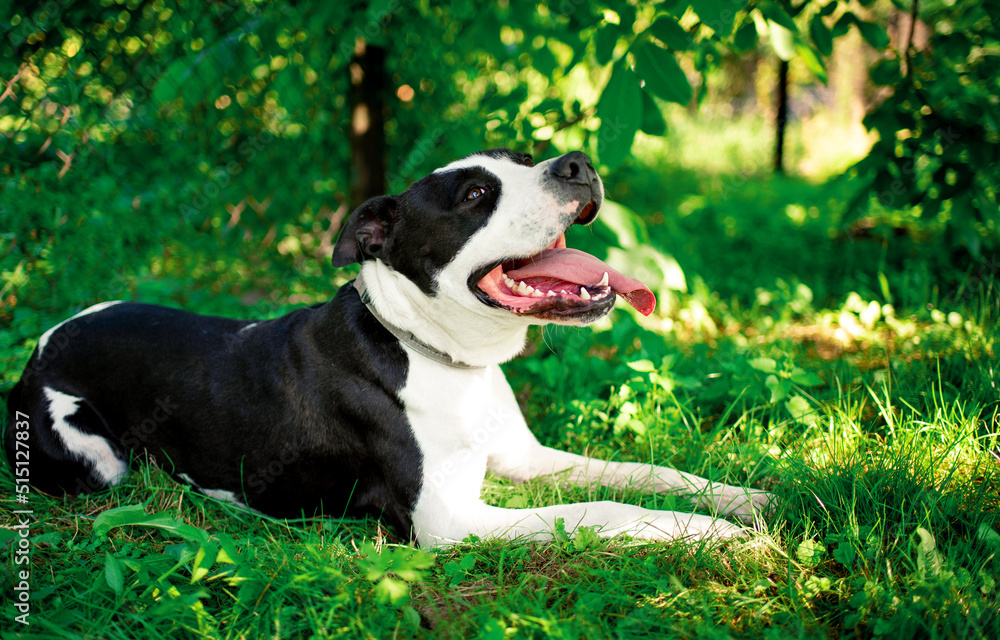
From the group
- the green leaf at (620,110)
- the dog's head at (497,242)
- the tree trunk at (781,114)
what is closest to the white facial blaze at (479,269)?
the dog's head at (497,242)

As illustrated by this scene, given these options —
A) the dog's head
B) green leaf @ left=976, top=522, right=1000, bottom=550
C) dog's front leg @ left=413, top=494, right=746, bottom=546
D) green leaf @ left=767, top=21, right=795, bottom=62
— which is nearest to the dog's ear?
the dog's head

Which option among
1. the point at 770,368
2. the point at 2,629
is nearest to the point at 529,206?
the point at 770,368

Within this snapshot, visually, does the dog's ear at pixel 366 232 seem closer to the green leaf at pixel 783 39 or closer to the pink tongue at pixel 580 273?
the pink tongue at pixel 580 273

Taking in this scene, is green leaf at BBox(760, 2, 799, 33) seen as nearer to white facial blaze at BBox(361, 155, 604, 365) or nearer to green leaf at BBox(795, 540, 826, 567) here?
white facial blaze at BBox(361, 155, 604, 365)

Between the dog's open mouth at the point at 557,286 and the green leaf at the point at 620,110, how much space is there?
0.47m

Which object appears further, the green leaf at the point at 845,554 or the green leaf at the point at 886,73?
the green leaf at the point at 886,73

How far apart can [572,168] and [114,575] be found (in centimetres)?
187

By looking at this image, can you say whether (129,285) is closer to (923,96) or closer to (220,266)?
(220,266)

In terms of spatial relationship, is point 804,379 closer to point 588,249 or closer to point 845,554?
point 845,554

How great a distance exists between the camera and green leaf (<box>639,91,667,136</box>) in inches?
108

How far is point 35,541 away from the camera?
2109mm

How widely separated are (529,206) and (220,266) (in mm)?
3297

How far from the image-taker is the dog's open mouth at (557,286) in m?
2.14

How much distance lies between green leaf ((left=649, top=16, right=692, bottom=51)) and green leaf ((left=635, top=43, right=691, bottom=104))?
56 millimetres
